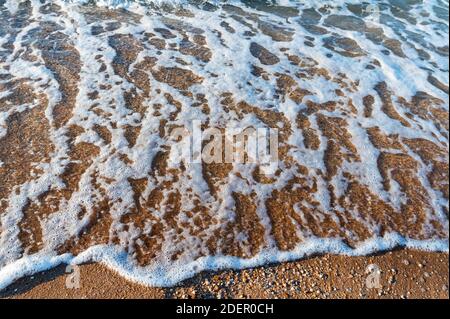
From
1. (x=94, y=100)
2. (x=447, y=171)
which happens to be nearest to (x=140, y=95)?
(x=94, y=100)

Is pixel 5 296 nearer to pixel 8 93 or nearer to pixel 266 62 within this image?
pixel 8 93

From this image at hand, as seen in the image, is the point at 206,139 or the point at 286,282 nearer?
the point at 286,282

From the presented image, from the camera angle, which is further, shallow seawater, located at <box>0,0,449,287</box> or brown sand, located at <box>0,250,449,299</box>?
shallow seawater, located at <box>0,0,449,287</box>

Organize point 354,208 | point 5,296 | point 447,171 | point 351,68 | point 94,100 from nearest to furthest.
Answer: point 5,296 → point 354,208 → point 447,171 → point 94,100 → point 351,68

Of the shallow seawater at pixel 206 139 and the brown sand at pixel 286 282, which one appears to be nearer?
the brown sand at pixel 286 282
